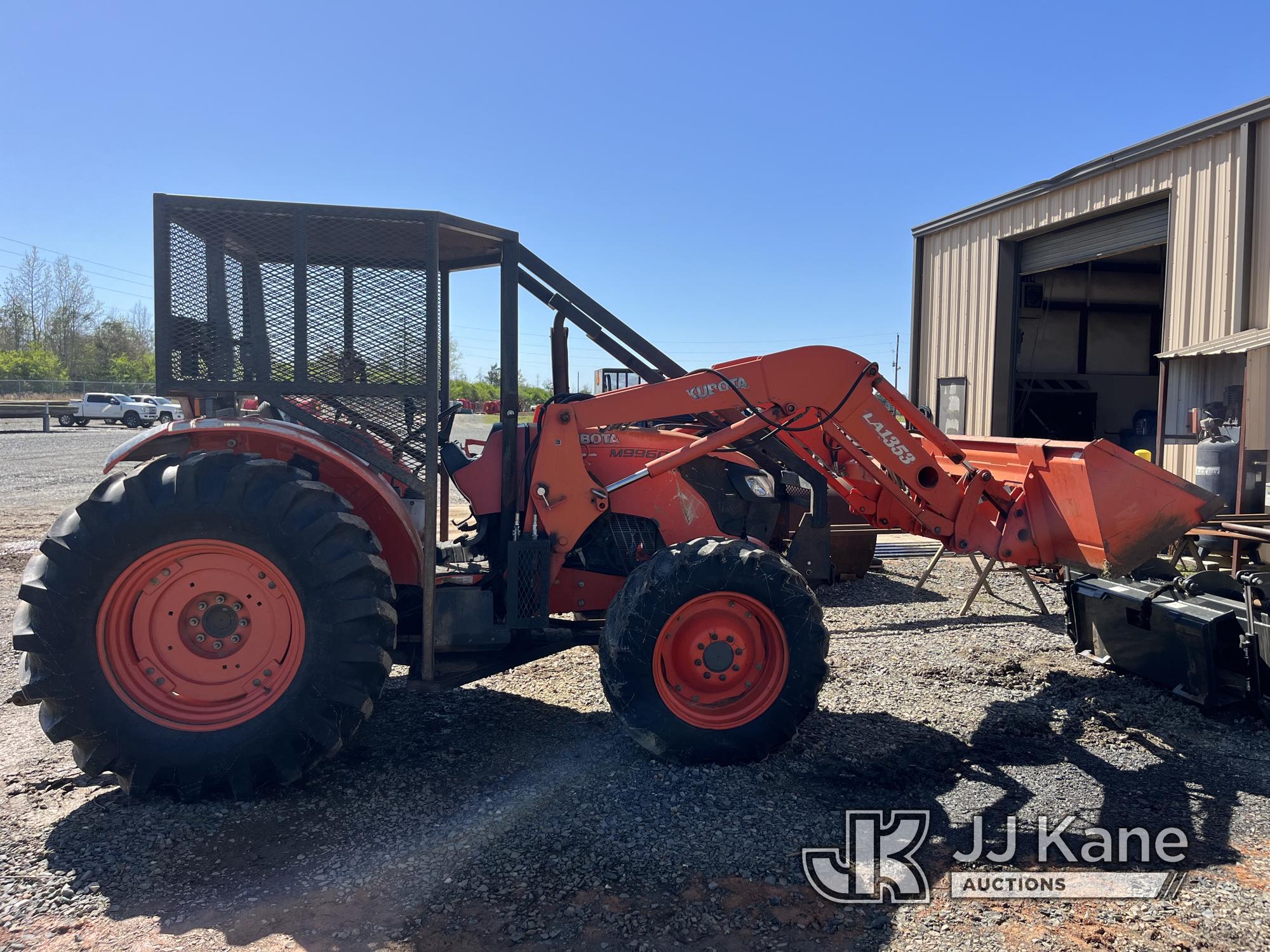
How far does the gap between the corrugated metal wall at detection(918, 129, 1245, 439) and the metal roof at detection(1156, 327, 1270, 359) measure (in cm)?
13

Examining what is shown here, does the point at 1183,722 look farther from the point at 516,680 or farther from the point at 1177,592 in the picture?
the point at 516,680

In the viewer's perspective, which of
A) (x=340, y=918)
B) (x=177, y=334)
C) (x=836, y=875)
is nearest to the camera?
(x=340, y=918)

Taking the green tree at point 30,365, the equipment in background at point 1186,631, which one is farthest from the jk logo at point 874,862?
the green tree at point 30,365

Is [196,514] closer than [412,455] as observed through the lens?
Yes

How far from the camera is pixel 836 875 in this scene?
3.32m

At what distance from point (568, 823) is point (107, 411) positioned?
40.5 meters

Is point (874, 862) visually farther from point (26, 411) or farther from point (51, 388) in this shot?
point (51, 388)

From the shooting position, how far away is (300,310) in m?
4.28

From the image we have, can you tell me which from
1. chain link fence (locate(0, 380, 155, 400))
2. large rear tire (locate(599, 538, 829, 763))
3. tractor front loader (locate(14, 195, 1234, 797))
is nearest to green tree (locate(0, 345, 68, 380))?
chain link fence (locate(0, 380, 155, 400))

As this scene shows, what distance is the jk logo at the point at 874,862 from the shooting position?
10.6ft

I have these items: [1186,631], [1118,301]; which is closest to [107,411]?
[1118,301]

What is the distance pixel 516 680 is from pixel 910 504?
2727mm

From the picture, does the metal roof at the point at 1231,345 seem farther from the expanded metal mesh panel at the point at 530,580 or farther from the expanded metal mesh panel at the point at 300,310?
the expanded metal mesh panel at the point at 300,310

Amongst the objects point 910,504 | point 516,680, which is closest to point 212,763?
point 516,680
